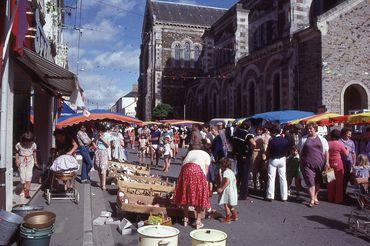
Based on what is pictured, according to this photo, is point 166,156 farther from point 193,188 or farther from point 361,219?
point 361,219

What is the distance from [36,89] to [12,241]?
8884mm

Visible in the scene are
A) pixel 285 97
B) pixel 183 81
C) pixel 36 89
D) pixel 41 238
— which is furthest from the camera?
pixel 183 81

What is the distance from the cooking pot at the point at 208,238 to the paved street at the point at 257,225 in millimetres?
1959

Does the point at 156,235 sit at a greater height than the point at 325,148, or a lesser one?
lesser

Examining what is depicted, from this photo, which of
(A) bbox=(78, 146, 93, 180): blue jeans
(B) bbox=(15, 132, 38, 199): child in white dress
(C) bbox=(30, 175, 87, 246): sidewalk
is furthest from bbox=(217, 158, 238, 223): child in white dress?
(A) bbox=(78, 146, 93, 180): blue jeans

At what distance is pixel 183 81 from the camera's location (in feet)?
162

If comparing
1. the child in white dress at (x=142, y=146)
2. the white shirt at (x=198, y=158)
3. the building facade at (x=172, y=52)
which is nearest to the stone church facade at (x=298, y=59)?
the child in white dress at (x=142, y=146)

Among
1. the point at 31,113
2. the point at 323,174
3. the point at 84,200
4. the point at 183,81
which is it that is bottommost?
the point at 84,200

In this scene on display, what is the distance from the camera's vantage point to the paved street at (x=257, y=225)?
634 cm

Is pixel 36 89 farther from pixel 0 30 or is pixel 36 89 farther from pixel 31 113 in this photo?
pixel 0 30

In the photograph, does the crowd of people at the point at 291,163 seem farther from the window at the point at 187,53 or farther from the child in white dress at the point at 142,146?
the window at the point at 187,53

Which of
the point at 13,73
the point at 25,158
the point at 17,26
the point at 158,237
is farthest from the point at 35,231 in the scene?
the point at 17,26

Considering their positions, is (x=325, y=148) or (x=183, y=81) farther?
(x=183, y=81)

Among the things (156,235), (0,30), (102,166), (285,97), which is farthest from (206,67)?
(156,235)
